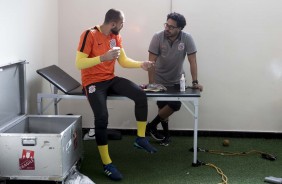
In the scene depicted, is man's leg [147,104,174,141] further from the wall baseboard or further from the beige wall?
the beige wall

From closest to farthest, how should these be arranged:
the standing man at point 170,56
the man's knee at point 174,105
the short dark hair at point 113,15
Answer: the short dark hair at point 113,15 < the standing man at point 170,56 < the man's knee at point 174,105

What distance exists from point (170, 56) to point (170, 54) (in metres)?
0.02

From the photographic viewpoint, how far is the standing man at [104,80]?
9.73 ft

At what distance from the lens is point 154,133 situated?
3922 millimetres

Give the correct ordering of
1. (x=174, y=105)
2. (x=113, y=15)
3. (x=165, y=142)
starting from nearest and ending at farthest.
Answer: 1. (x=113, y=15)
2. (x=174, y=105)
3. (x=165, y=142)

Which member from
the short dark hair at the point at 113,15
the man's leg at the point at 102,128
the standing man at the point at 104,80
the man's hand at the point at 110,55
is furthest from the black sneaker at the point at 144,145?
A: the short dark hair at the point at 113,15

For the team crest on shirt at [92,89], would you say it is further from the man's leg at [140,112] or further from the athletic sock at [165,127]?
the athletic sock at [165,127]

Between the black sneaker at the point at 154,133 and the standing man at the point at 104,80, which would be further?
the black sneaker at the point at 154,133

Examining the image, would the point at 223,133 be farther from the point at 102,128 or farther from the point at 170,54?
the point at 102,128

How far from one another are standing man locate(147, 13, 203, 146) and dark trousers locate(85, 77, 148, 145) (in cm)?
54

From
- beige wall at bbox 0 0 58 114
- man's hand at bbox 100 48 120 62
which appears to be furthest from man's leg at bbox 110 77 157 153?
beige wall at bbox 0 0 58 114

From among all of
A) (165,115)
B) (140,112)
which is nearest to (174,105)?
(165,115)

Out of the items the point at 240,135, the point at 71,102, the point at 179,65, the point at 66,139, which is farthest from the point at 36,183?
the point at 240,135

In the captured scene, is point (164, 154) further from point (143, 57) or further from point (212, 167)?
point (143, 57)
